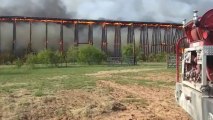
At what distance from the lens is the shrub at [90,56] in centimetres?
9388

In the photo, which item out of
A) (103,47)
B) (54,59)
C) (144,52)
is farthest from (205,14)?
(144,52)

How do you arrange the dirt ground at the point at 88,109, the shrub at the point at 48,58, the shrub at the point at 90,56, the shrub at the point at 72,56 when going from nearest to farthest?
the dirt ground at the point at 88,109 < the shrub at the point at 48,58 < the shrub at the point at 90,56 < the shrub at the point at 72,56

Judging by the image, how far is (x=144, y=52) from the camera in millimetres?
126312

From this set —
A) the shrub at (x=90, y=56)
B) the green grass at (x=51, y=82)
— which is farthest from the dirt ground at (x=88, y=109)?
the shrub at (x=90, y=56)

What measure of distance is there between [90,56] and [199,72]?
8775cm

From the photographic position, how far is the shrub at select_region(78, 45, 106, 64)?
93.9 meters

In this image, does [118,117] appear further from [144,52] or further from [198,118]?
[144,52]

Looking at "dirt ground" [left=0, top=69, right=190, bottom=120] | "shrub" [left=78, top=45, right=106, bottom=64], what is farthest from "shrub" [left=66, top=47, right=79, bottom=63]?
"dirt ground" [left=0, top=69, right=190, bottom=120]

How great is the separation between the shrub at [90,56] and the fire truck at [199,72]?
3296 inches

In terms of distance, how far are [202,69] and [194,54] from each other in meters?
1.65

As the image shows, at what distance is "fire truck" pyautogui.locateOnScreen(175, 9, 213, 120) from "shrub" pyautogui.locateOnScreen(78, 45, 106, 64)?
83724mm

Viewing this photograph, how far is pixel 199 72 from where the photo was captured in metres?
7.69

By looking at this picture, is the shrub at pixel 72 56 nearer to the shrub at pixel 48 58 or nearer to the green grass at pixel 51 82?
the shrub at pixel 48 58

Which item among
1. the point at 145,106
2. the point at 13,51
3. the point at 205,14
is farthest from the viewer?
the point at 13,51
